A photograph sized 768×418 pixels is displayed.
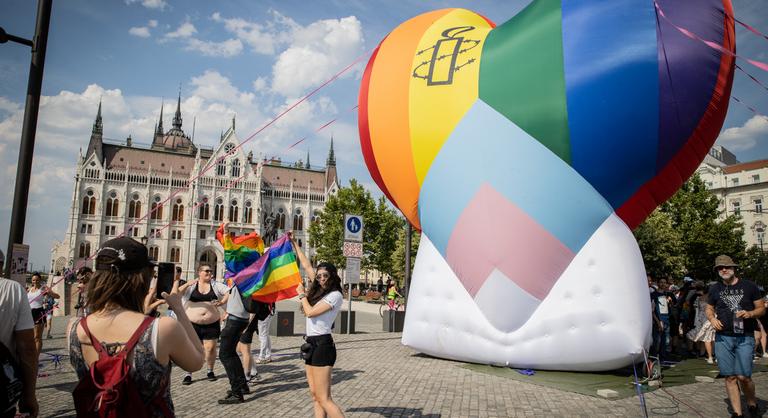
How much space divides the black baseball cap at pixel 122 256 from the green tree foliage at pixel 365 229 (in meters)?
46.3

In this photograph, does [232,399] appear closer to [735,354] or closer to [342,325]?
[735,354]

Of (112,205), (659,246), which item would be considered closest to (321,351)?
(659,246)

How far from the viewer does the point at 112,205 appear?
2702 inches

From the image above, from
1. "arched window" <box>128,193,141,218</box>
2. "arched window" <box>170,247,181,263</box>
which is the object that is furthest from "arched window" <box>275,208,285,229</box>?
"arched window" <box>128,193,141,218</box>

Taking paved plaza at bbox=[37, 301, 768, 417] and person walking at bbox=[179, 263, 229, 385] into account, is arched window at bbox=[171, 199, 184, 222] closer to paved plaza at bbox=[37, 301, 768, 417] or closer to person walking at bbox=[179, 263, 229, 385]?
paved plaza at bbox=[37, 301, 768, 417]

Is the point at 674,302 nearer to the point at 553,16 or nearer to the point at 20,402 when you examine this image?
the point at 553,16

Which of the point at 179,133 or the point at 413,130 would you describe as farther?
the point at 179,133

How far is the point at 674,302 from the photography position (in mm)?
13062

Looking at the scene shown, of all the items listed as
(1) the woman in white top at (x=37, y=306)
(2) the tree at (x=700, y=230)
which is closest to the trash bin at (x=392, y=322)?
(1) the woman in white top at (x=37, y=306)

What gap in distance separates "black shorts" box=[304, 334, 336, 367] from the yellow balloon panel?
5369 millimetres

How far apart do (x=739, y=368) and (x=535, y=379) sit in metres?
3.02

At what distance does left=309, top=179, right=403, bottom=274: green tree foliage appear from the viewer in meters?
49.6

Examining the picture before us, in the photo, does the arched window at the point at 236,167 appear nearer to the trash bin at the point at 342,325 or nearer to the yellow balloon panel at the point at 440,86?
the trash bin at the point at 342,325

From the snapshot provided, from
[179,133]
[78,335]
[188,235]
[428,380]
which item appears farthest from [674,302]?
[179,133]
